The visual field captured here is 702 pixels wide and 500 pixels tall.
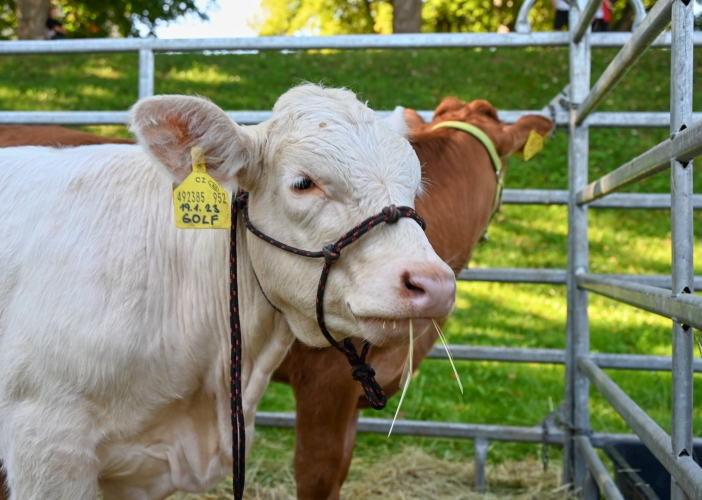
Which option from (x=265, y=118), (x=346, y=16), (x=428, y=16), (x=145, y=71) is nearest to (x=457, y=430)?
(x=265, y=118)

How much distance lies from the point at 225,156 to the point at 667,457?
4.92 feet

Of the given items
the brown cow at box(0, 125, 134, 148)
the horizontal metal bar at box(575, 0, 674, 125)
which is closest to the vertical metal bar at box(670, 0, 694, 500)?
the horizontal metal bar at box(575, 0, 674, 125)

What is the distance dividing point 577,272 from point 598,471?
40.6 inches

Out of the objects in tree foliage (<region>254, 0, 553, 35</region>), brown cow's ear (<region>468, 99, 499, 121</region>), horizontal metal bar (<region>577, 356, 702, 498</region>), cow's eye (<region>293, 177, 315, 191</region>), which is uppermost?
tree foliage (<region>254, 0, 553, 35</region>)

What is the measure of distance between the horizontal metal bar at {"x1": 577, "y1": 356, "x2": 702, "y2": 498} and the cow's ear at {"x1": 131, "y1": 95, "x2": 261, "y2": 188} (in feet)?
4.67

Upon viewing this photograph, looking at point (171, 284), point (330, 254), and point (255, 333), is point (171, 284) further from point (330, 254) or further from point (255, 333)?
point (330, 254)

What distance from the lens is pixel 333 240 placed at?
1902 mm

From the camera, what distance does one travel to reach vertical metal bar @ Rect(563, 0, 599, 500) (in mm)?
3564

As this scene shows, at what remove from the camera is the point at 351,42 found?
3787mm

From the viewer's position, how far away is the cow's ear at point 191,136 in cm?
195

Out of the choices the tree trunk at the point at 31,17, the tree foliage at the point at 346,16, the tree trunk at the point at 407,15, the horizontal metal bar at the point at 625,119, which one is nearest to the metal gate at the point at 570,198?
the horizontal metal bar at the point at 625,119

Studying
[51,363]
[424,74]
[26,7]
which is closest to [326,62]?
[424,74]

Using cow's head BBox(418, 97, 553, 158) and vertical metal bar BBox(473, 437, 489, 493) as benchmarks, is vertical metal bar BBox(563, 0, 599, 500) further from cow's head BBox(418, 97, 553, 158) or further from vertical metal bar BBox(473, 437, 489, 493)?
vertical metal bar BBox(473, 437, 489, 493)

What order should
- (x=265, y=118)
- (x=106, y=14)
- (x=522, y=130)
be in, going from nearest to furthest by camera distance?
(x=522, y=130), (x=265, y=118), (x=106, y=14)
